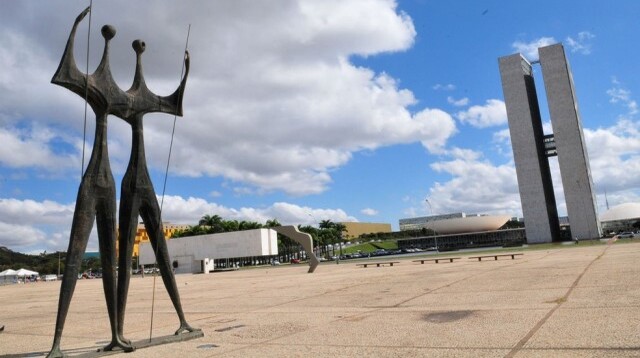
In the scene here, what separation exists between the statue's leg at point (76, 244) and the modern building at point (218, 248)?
55.0 meters

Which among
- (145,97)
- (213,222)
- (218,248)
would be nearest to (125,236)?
(145,97)

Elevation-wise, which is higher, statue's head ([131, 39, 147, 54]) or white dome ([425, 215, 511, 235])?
white dome ([425, 215, 511, 235])

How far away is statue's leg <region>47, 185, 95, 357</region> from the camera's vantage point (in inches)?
257

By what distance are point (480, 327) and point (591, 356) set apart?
2.15 m

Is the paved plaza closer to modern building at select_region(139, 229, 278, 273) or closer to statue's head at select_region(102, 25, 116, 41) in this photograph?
statue's head at select_region(102, 25, 116, 41)

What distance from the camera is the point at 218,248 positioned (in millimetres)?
66062

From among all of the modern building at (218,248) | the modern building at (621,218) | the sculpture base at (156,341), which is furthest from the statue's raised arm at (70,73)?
the modern building at (621,218)

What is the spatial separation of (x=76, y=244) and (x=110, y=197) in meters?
0.84

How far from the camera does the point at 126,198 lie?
753 centimetres

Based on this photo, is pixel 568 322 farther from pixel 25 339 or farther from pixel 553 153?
pixel 553 153

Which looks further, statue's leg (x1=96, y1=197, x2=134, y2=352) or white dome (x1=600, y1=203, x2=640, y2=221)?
Answer: white dome (x1=600, y1=203, x2=640, y2=221)

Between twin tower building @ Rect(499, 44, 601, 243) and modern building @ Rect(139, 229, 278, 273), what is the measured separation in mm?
52098

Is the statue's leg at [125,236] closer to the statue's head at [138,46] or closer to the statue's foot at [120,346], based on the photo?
the statue's foot at [120,346]

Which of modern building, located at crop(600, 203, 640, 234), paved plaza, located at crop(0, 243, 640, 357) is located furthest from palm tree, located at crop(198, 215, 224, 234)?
modern building, located at crop(600, 203, 640, 234)
